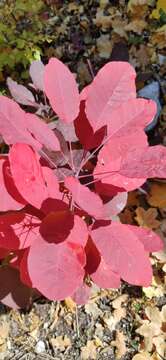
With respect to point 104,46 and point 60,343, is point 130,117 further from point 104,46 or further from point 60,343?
point 104,46

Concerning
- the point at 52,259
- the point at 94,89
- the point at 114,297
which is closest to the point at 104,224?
the point at 52,259

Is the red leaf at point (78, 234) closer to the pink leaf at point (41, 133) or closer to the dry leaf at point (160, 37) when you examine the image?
the pink leaf at point (41, 133)

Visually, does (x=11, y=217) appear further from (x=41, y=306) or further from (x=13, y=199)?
(x=41, y=306)

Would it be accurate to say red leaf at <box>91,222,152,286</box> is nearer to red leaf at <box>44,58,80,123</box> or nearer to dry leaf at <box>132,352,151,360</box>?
red leaf at <box>44,58,80,123</box>

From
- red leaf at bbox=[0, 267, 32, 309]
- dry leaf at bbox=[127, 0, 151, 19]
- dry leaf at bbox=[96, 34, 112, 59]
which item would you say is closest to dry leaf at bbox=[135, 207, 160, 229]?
red leaf at bbox=[0, 267, 32, 309]

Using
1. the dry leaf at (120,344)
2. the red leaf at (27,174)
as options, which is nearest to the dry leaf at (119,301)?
the dry leaf at (120,344)

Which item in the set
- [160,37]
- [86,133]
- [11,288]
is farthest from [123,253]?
[160,37]
